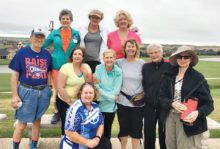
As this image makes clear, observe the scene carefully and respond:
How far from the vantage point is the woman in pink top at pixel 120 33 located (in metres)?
3.79

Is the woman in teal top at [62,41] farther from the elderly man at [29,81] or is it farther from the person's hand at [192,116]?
the person's hand at [192,116]

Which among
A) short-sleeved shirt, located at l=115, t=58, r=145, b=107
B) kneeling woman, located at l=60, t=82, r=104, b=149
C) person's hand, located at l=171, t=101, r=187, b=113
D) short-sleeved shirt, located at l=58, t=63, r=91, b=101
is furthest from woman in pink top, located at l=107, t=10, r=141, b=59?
person's hand, located at l=171, t=101, r=187, b=113

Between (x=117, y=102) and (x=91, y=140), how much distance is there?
0.90 m

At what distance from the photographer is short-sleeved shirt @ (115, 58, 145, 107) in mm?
3277

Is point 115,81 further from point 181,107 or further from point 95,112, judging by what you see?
point 181,107

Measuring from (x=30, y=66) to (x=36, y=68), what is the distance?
0.33 ft

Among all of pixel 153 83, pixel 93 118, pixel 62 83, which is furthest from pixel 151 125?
pixel 62 83

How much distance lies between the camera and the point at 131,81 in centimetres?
329

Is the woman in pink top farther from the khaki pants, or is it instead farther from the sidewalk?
the sidewalk

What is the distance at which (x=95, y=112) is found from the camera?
274 cm

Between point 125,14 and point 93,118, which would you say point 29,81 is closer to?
point 93,118

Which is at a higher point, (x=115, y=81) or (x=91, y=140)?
(x=115, y=81)

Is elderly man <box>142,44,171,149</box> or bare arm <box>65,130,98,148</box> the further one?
elderly man <box>142,44,171,149</box>

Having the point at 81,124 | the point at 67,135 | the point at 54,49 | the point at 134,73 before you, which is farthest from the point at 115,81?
the point at 54,49
